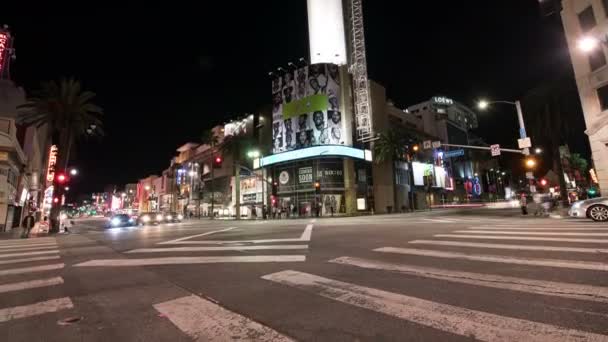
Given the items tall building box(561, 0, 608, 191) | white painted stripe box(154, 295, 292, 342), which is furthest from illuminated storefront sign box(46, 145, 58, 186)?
tall building box(561, 0, 608, 191)

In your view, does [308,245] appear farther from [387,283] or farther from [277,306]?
[277,306]

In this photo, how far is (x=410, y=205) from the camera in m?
62.4

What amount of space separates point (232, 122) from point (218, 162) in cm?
4689

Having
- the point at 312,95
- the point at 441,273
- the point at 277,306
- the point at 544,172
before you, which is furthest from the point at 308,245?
the point at 544,172

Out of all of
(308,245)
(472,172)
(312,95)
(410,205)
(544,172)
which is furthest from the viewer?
(472,172)

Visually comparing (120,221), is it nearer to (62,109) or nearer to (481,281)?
(62,109)

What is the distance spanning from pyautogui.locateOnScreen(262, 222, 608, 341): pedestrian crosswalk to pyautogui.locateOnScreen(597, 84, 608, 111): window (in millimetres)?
18773

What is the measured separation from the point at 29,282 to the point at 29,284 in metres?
0.24

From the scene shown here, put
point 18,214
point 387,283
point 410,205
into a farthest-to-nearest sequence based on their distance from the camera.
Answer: point 410,205 → point 18,214 → point 387,283

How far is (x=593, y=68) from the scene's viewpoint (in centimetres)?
2291

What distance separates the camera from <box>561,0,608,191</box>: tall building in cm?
2194

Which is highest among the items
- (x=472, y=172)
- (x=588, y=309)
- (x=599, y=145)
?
(x=472, y=172)

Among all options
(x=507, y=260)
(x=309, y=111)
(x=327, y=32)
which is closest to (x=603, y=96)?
(x=507, y=260)

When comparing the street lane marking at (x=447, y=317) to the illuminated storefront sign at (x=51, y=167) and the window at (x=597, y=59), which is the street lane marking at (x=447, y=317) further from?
the illuminated storefront sign at (x=51, y=167)
